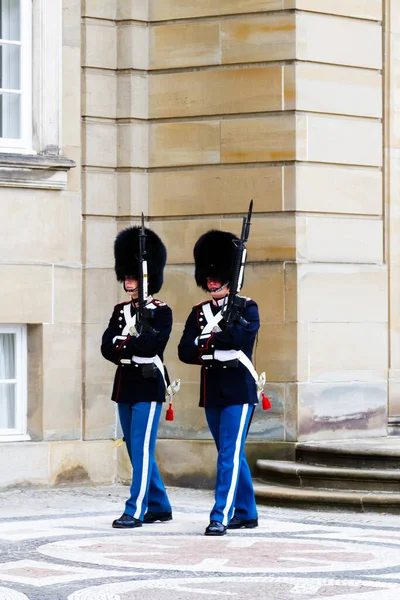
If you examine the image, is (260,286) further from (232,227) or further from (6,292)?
(6,292)

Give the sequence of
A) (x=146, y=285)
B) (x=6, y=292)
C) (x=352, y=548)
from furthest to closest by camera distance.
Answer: (x=6, y=292) < (x=146, y=285) < (x=352, y=548)

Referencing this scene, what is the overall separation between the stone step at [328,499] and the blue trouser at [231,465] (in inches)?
38.8

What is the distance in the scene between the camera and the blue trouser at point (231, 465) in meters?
8.08

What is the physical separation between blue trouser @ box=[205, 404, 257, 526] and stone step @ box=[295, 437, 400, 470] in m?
1.48

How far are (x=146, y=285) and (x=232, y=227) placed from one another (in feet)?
7.16

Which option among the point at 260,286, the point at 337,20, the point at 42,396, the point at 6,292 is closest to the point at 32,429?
the point at 42,396

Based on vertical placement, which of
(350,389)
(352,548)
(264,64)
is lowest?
(352,548)

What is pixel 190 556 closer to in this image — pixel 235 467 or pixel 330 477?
pixel 235 467

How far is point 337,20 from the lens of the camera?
10430mm

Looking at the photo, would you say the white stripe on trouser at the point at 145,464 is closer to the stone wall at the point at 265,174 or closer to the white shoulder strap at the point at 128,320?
the white shoulder strap at the point at 128,320

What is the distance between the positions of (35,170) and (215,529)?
3375mm

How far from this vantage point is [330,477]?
9.52m

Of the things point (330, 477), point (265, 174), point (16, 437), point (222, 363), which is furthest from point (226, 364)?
point (16, 437)

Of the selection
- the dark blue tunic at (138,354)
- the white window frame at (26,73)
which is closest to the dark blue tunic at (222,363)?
the dark blue tunic at (138,354)
